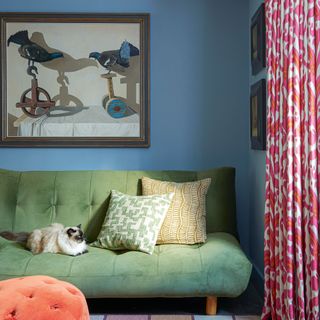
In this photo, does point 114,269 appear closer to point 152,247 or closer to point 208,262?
point 152,247

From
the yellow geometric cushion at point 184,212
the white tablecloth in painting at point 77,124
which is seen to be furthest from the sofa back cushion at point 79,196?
the white tablecloth in painting at point 77,124

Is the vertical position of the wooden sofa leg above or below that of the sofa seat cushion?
below

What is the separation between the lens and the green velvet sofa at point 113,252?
2.82 meters

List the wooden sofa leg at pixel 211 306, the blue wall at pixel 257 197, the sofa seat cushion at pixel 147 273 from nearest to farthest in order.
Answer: the sofa seat cushion at pixel 147 273
the wooden sofa leg at pixel 211 306
the blue wall at pixel 257 197

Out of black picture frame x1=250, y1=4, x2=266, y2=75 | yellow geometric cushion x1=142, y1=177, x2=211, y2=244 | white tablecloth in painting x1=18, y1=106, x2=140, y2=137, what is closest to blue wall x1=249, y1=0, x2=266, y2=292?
black picture frame x1=250, y1=4, x2=266, y2=75

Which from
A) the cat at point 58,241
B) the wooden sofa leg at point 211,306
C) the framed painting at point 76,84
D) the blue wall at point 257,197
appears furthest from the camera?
the framed painting at point 76,84

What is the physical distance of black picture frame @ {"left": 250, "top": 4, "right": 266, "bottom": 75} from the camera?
3.25 m

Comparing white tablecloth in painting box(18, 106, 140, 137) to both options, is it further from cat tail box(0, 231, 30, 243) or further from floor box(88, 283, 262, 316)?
floor box(88, 283, 262, 316)

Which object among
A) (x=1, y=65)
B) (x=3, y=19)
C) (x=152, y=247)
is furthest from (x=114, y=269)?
(x=3, y=19)

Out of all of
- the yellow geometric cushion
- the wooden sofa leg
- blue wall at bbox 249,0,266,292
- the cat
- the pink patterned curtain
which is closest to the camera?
the pink patterned curtain

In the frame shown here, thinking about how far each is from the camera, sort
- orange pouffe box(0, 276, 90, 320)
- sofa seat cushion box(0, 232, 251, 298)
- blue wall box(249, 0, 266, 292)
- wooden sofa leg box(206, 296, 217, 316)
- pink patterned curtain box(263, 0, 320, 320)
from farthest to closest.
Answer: blue wall box(249, 0, 266, 292) → wooden sofa leg box(206, 296, 217, 316) → sofa seat cushion box(0, 232, 251, 298) → pink patterned curtain box(263, 0, 320, 320) → orange pouffe box(0, 276, 90, 320)

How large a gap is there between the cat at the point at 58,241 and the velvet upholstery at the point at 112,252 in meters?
0.07

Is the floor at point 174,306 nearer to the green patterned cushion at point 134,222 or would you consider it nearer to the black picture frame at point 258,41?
the green patterned cushion at point 134,222

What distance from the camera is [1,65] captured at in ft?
12.4
